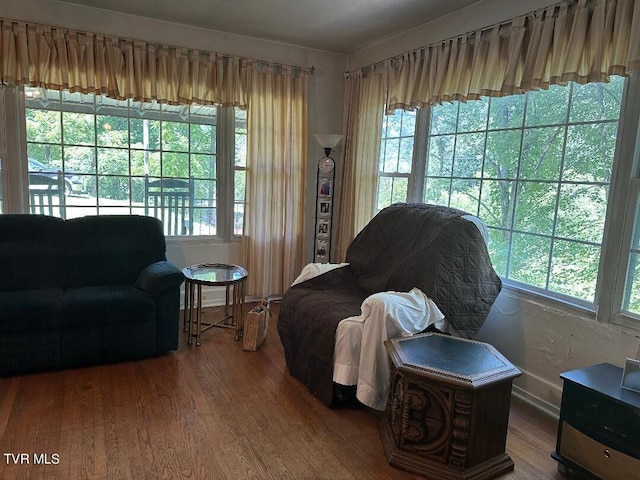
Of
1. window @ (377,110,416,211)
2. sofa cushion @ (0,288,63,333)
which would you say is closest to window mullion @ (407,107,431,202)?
window @ (377,110,416,211)

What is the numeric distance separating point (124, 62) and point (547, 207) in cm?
333

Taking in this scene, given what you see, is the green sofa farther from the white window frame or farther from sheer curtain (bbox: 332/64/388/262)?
the white window frame

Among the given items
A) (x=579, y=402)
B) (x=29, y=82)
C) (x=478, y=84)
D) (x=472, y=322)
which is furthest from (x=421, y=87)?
(x=29, y=82)

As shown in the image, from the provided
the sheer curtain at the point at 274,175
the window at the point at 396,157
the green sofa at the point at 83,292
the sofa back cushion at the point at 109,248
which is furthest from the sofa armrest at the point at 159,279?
the window at the point at 396,157

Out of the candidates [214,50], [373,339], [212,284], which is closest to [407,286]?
[373,339]

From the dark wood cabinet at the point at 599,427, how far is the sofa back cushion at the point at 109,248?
2.86 m

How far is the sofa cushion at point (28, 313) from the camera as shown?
2639 millimetres

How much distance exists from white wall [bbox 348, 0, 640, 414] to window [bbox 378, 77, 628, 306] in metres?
0.13

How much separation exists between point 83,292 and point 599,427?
3003 mm

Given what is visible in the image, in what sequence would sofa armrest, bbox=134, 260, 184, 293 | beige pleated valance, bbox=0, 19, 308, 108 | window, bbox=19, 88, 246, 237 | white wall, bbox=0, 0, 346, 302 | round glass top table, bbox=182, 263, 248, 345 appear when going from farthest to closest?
1. window, bbox=19, 88, 246, 237
2. white wall, bbox=0, 0, 346, 302
3. beige pleated valance, bbox=0, 19, 308, 108
4. round glass top table, bbox=182, 263, 248, 345
5. sofa armrest, bbox=134, 260, 184, 293

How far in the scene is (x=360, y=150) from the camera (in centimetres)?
419

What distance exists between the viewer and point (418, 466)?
78.1 inches

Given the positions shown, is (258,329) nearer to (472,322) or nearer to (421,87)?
(472,322)

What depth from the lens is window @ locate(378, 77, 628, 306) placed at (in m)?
2.44
